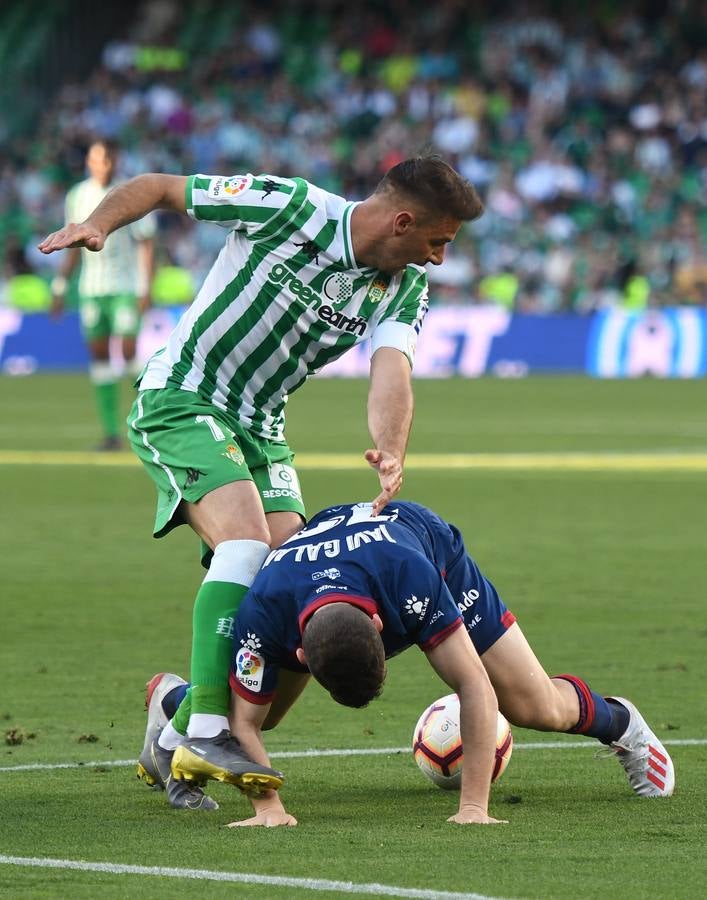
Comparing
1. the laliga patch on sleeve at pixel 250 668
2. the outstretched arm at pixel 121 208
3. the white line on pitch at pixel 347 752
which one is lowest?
the white line on pitch at pixel 347 752

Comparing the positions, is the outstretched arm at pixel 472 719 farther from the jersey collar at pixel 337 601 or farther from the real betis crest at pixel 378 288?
the real betis crest at pixel 378 288

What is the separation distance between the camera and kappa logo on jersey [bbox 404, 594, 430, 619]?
5.28 metres

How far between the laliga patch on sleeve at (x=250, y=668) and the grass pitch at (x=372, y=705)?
1.25 ft

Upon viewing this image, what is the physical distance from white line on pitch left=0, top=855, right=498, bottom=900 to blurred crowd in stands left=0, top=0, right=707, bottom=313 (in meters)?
27.0

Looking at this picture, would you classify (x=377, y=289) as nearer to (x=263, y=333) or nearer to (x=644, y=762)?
(x=263, y=333)

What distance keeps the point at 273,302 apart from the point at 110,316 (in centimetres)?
1123

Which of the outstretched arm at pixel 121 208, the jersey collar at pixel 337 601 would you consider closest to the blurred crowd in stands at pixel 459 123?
the outstretched arm at pixel 121 208

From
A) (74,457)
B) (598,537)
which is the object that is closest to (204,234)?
(74,457)

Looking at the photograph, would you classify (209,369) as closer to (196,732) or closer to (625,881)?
(196,732)

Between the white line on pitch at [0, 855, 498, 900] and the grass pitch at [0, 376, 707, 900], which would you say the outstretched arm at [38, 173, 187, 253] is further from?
the white line on pitch at [0, 855, 498, 900]

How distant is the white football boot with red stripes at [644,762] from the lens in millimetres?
5762

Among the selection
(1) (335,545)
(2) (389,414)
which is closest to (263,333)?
(2) (389,414)

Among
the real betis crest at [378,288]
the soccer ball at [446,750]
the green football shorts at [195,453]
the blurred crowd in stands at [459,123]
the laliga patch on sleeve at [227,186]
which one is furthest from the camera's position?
the blurred crowd in stands at [459,123]

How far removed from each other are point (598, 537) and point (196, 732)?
24.0 ft
